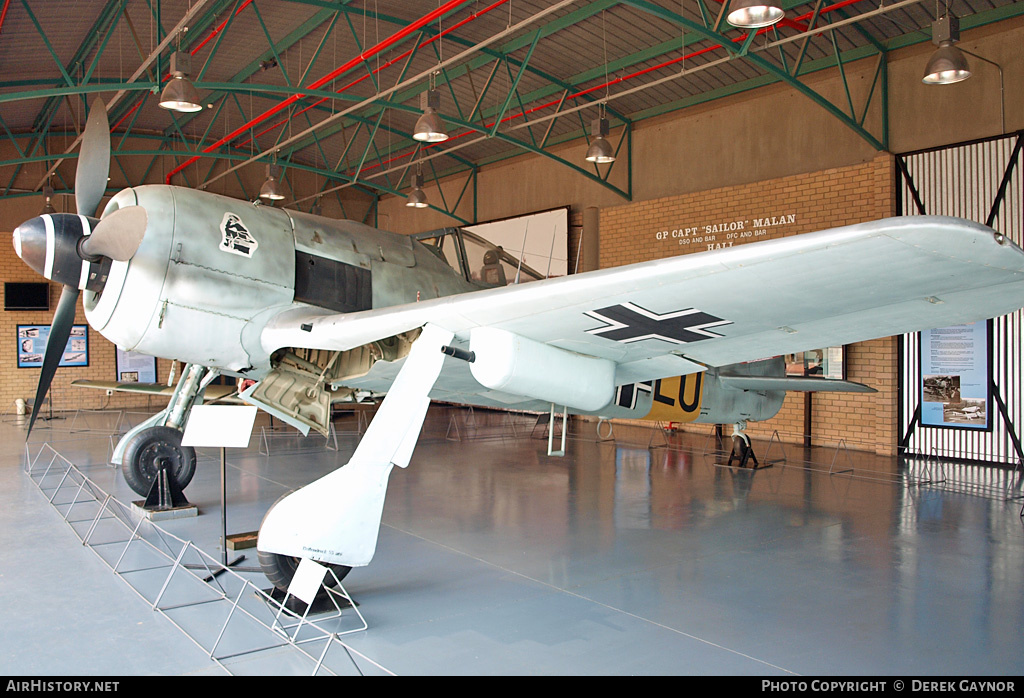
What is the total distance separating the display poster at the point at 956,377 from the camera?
34.7ft

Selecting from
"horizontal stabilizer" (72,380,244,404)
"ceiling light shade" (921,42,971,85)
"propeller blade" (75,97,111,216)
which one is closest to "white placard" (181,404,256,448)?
"propeller blade" (75,97,111,216)

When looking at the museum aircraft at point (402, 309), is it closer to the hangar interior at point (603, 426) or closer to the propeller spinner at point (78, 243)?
the propeller spinner at point (78, 243)

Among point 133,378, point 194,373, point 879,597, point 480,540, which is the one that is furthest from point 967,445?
point 133,378

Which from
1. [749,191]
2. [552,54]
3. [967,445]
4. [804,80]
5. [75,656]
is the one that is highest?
[552,54]

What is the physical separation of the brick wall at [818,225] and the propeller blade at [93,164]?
10.5 meters

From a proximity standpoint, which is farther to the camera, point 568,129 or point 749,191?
point 568,129

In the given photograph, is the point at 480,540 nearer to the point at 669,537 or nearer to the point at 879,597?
the point at 669,537

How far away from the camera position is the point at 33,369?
803 inches

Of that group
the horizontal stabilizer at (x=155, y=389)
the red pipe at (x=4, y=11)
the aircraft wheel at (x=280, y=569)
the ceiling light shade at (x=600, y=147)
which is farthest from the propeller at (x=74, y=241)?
the red pipe at (x=4, y=11)

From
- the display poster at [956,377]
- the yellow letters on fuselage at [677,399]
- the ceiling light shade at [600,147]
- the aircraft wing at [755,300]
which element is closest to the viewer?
the aircraft wing at [755,300]

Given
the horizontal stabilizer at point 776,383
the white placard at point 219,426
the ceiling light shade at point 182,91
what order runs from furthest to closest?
the ceiling light shade at point 182,91 < the horizontal stabilizer at point 776,383 < the white placard at point 219,426

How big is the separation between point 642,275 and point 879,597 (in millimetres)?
3049

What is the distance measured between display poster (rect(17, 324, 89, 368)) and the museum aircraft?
16011 mm

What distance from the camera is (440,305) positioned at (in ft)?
13.5
